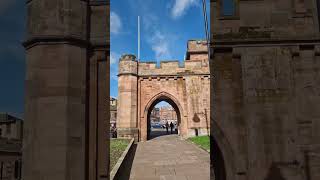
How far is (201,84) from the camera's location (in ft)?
87.1

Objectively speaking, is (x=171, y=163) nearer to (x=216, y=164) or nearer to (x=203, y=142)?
(x=203, y=142)

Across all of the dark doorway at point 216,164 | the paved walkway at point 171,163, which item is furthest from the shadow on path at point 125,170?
the dark doorway at point 216,164

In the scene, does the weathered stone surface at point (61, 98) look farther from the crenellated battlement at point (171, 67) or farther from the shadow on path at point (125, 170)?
the crenellated battlement at point (171, 67)

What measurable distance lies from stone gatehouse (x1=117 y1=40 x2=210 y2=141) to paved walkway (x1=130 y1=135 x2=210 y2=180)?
18.2 ft

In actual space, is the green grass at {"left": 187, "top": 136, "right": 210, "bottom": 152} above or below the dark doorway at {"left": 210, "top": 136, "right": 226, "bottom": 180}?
below

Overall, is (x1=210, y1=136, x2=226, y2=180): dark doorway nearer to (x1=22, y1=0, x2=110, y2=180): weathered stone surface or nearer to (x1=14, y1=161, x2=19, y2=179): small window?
(x1=22, y1=0, x2=110, y2=180): weathered stone surface

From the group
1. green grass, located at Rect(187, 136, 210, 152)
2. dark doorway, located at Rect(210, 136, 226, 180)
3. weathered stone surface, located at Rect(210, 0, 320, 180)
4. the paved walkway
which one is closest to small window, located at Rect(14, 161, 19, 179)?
the paved walkway

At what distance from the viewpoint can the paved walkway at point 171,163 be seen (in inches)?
490

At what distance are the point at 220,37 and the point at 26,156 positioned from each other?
3.65 m

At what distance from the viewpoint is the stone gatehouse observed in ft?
84.3

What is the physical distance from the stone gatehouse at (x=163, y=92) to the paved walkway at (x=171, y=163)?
5542 millimetres

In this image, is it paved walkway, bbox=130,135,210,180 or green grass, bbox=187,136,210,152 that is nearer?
paved walkway, bbox=130,135,210,180

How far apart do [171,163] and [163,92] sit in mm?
12237

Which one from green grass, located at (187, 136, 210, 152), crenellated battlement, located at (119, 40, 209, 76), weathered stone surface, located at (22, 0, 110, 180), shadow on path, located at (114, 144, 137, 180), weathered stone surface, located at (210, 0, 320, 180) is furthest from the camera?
crenellated battlement, located at (119, 40, 209, 76)
